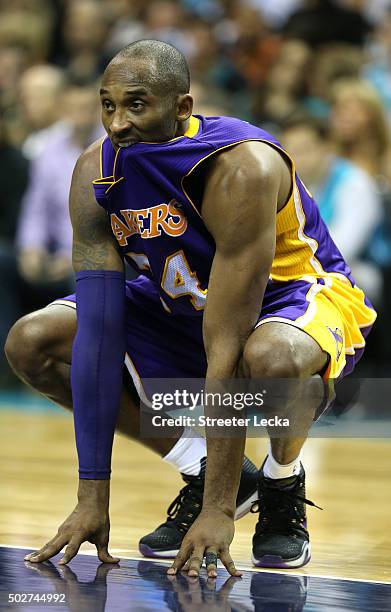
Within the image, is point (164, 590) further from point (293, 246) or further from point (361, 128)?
point (361, 128)

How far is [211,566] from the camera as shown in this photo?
2520mm

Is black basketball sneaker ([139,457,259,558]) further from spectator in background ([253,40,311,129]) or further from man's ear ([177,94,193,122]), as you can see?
spectator in background ([253,40,311,129])

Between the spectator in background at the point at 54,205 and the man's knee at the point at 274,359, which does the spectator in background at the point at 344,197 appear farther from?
the man's knee at the point at 274,359

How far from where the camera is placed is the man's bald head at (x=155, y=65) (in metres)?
2.64

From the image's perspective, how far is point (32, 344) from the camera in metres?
3.06

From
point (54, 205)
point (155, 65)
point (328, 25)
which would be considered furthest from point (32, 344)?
point (328, 25)

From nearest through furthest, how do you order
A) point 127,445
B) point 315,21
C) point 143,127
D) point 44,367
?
point 143,127 < point 44,367 < point 127,445 < point 315,21

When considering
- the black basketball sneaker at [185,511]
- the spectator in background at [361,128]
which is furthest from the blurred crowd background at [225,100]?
the black basketball sneaker at [185,511]

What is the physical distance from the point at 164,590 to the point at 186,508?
65 centimetres

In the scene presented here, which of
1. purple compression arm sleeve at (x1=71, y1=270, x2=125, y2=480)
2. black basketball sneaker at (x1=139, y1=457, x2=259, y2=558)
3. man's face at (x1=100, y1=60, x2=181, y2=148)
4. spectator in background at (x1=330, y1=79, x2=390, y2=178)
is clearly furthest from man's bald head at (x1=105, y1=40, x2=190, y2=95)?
spectator in background at (x1=330, y1=79, x2=390, y2=178)

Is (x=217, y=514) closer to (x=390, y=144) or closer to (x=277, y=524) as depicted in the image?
(x=277, y=524)

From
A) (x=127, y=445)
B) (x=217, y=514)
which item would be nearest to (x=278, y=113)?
(x=127, y=445)

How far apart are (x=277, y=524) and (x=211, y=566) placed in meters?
0.45

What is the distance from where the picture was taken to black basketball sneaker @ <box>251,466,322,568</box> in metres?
2.87
